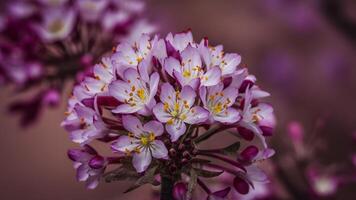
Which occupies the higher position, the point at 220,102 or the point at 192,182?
the point at 220,102

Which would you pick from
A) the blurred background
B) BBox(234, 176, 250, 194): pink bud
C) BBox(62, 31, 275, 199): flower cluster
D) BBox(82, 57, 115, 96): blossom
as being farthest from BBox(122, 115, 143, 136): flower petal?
the blurred background

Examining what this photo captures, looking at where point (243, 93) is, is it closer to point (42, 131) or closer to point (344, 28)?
→ point (344, 28)

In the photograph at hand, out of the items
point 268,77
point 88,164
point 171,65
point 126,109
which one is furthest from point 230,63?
point 268,77

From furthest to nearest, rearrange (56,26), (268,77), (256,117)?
(268,77) < (56,26) < (256,117)

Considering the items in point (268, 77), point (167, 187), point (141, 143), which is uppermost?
point (141, 143)

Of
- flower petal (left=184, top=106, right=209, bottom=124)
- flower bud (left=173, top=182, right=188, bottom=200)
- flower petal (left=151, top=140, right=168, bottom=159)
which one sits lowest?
flower bud (left=173, top=182, right=188, bottom=200)

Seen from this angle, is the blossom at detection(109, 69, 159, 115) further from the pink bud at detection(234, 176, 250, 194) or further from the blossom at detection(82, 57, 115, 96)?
the pink bud at detection(234, 176, 250, 194)

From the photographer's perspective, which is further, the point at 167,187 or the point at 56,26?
the point at 56,26

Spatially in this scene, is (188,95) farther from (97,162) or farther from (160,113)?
(97,162)
